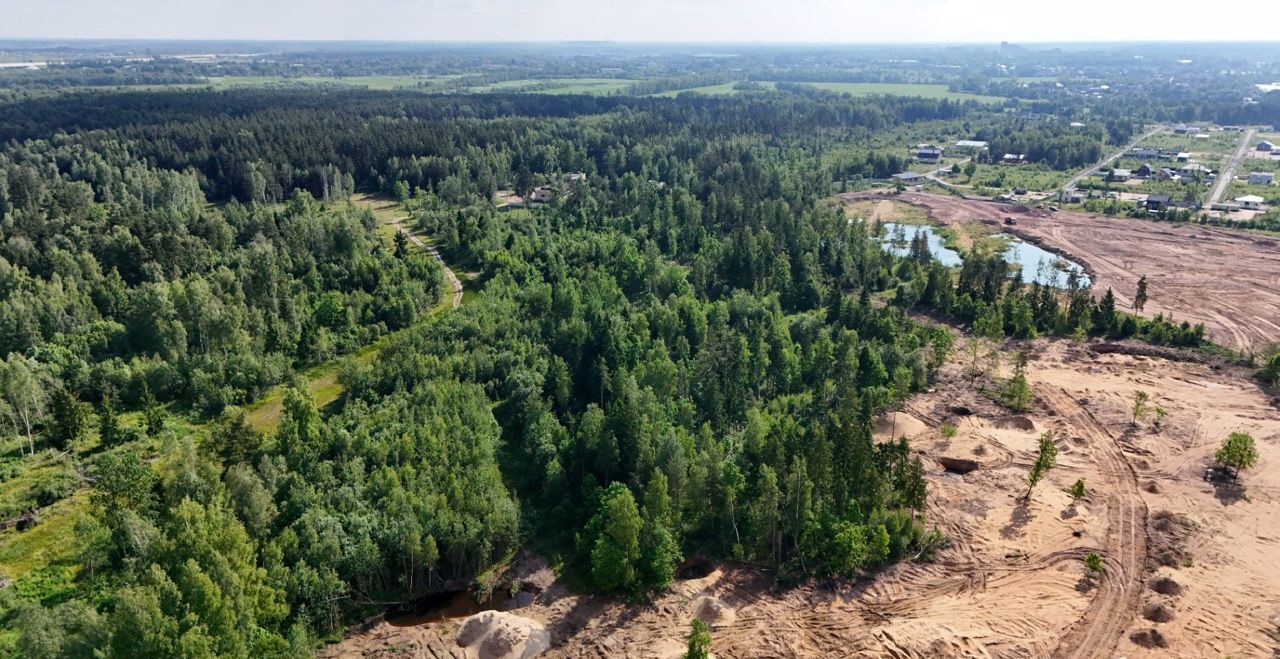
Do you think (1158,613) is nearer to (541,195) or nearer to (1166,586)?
(1166,586)

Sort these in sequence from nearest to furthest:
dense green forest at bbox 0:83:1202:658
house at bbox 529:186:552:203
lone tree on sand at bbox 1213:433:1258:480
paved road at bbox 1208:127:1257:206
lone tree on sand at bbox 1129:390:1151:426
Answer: dense green forest at bbox 0:83:1202:658
lone tree on sand at bbox 1213:433:1258:480
lone tree on sand at bbox 1129:390:1151:426
house at bbox 529:186:552:203
paved road at bbox 1208:127:1257:206

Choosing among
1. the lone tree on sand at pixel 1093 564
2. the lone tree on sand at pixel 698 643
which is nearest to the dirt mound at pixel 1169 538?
the lone tree on sand at pixel 1093 564

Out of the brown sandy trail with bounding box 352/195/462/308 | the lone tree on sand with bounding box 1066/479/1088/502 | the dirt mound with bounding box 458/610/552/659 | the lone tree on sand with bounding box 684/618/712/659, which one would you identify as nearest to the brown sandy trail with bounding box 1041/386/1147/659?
the lone tree on sand with bounding box 1066/479/1088/502

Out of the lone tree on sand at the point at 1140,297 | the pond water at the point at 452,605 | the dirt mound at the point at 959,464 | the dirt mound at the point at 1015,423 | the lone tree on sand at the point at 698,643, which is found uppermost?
the lone tree on sand at the point at 1140,297

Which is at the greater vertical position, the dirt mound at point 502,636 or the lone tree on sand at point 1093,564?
the lone tree on sand at point 1093,564

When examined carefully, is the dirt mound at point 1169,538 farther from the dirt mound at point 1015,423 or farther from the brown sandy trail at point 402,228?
the brown sandy trail at point 402,228

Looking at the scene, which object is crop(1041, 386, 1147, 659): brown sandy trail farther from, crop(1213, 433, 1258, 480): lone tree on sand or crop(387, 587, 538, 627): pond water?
crop(387, 587, 538, 627): pond water
